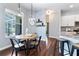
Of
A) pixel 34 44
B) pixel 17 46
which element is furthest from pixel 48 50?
pixel 17 46

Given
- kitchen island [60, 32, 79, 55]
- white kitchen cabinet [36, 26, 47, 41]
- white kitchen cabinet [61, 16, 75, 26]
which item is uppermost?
white kitchen cabinet [61, 16, 75, 26]

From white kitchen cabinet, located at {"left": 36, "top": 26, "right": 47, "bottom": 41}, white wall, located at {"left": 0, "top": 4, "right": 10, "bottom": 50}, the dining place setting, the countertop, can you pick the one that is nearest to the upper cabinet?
the countertop

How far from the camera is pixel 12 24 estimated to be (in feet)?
6.06

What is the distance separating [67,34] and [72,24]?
233 mm

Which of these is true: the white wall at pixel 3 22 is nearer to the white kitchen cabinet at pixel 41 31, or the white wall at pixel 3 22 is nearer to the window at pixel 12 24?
the window at pixel 12 24

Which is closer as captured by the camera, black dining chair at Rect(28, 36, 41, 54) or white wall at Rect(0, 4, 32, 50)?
white wall at Rect(0, 4, 32, 50)

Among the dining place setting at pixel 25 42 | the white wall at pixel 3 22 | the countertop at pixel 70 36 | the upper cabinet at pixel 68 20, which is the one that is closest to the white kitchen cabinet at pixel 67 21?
the upper cabinet at pixel 68 20

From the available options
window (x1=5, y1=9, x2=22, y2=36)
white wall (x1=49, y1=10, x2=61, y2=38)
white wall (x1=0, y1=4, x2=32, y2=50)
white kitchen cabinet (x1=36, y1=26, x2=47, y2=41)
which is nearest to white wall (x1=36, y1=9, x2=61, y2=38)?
white wall (x1=49, y1=10, x2=61, y2=38)

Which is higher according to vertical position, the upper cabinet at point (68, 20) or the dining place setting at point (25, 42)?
the upper cabinet at point (68, 20)

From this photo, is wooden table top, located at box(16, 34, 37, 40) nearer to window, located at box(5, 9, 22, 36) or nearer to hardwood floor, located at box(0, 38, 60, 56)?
window, located at box(5, 9, 22, 36)

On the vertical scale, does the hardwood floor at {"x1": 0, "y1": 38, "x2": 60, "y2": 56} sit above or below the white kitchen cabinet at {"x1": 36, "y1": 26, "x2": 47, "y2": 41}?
below

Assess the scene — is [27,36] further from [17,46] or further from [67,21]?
[67,21]

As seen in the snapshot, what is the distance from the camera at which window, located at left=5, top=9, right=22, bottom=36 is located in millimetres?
1821

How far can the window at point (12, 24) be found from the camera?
5.98 feet
